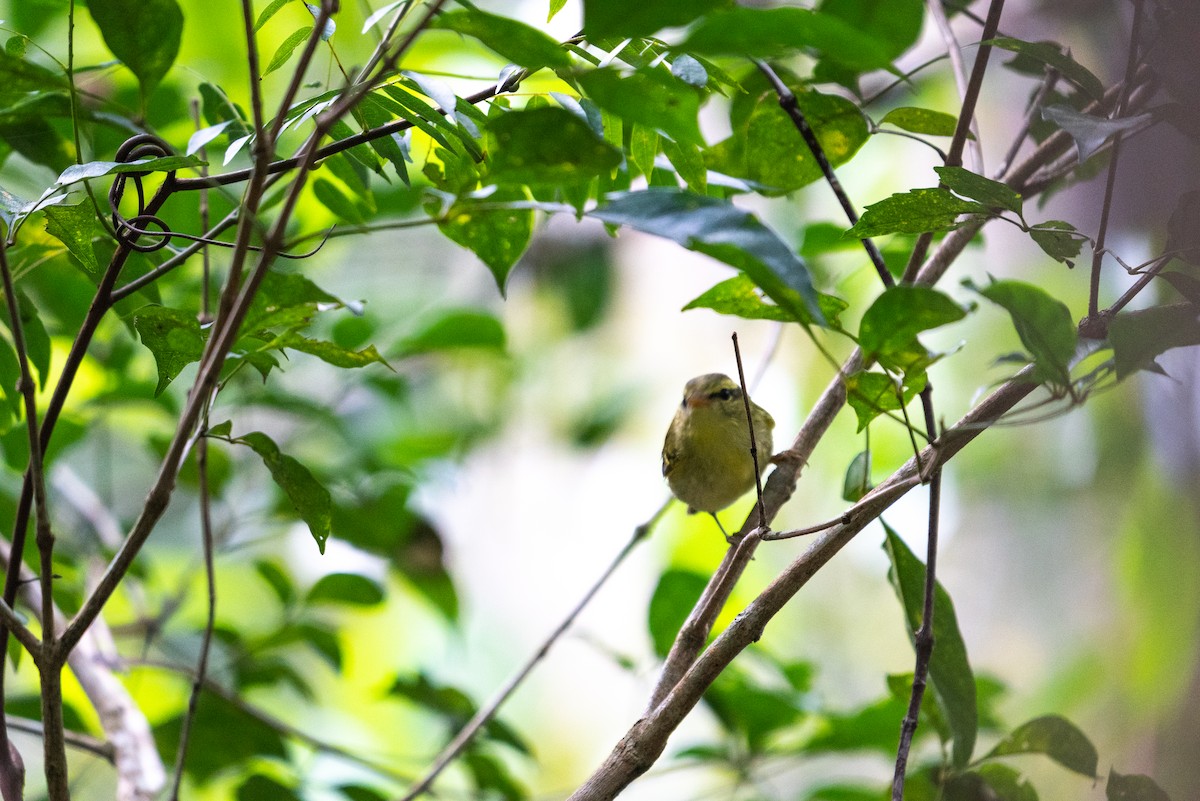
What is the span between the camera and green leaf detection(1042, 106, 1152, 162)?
Answer: 30.0 inches

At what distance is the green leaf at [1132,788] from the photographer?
0.93 meters

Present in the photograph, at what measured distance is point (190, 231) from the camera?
155 cm

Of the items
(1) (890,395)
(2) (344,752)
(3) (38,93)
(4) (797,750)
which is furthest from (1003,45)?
(2) (344,752)

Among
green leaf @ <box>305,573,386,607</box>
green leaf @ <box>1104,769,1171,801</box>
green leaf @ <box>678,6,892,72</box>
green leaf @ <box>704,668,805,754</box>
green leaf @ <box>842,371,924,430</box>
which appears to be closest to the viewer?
green leaf @ <box>678,6,892,72</box>

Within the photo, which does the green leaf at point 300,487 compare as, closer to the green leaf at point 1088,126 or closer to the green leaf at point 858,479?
the green leaf at point 858,479

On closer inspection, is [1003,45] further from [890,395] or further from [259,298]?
[259,298]

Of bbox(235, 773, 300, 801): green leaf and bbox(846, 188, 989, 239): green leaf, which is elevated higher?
bbox(846, 188, 989, 239): green leaf

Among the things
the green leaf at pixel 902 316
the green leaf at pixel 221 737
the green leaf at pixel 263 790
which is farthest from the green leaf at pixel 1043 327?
the green leaf at pixel 221 737

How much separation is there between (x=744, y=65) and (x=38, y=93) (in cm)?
88

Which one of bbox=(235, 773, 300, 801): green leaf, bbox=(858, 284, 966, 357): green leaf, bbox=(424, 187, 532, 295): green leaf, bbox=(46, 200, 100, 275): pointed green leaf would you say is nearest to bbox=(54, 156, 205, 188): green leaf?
bbox=(46, 200, 100, 275): pointed green leaf

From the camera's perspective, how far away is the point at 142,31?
100cm

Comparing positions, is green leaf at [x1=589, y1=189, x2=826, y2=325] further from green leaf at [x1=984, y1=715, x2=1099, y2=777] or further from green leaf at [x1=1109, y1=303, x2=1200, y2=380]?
green leaf at [x1=984, y1=715, x2=1099, y2=777]

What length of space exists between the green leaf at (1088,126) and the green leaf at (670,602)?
0.96 m

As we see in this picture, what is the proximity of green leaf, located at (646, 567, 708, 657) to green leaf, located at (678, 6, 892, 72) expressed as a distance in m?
1.11
